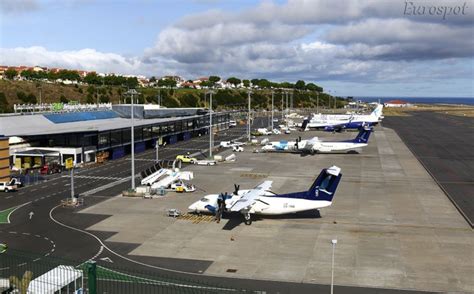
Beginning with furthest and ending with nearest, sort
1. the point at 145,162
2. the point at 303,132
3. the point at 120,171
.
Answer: the point at 303,132, the point at 145,162, the point at 120,171

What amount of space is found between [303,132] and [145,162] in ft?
312

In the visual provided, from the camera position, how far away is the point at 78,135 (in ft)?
330

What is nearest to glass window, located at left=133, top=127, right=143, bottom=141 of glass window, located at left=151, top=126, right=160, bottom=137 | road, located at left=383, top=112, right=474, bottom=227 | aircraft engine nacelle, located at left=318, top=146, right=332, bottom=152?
glass window, located at left=151, top=126, right=160, bottom=137

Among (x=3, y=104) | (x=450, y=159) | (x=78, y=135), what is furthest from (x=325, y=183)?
(x=3, y=104)

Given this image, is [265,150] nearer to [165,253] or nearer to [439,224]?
[439,224]

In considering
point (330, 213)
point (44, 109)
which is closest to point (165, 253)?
point (330, 213)

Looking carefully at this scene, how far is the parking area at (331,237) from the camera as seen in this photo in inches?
1585

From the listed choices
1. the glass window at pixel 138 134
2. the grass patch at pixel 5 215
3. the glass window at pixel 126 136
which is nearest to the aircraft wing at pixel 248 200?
the grass patch at pixel 5 215

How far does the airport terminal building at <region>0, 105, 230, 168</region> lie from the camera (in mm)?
97131

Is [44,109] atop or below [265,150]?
atop

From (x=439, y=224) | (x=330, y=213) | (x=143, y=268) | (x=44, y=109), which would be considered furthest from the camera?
(x=44, y=109)

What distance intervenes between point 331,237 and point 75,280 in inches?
1093

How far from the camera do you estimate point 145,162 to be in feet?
349

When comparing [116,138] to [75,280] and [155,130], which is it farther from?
[75,280]
